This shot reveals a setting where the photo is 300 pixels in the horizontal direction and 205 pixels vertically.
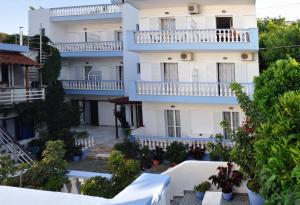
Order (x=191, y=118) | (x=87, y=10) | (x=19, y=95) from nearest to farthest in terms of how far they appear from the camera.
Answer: (x=19, y=95) → (x=191, y=118) → (x=87, y=10)

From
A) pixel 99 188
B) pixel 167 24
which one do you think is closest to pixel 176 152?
pixel 167 24

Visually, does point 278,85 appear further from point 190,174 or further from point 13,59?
point 13,59

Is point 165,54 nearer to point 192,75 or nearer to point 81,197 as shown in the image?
point 192,75

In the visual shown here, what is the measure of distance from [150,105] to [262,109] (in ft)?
41.8

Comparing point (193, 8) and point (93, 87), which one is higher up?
point (193, 8)

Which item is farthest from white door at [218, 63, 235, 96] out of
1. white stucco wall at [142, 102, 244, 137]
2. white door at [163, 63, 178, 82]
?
white door at [163, 63, 178, 82]

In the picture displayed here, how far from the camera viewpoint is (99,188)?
6332 mm

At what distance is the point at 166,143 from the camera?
18719 millimetres

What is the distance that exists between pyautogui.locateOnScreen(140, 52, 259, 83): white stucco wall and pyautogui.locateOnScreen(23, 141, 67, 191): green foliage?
13.4 meters

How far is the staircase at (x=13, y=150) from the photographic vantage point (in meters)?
16.0

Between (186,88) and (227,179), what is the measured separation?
961 centimetres

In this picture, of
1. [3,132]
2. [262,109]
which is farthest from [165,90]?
[262,109]

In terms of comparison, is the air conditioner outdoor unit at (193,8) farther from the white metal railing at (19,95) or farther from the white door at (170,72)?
the white metal railing at (19,95)

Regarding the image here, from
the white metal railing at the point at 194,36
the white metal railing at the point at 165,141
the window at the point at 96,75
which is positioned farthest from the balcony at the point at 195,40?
the window at the point at 96,75
